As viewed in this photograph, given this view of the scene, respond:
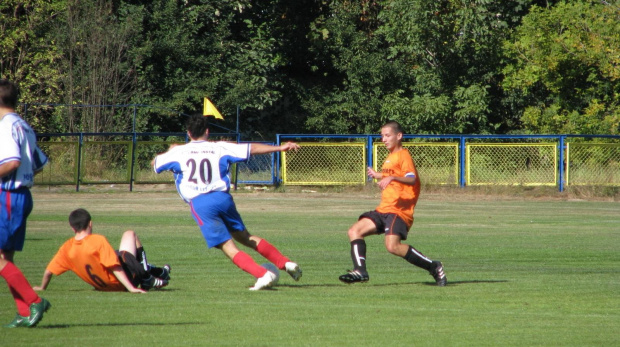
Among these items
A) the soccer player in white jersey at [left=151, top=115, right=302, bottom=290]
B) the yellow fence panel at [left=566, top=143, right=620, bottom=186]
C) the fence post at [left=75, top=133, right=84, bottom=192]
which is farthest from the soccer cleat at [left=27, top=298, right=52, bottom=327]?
the yellow fence panel at [left=566, top=143, right=620, bottom=186]

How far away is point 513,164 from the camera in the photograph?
3166cm

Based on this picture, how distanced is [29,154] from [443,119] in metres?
32.7

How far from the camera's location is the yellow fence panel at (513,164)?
31.3 m

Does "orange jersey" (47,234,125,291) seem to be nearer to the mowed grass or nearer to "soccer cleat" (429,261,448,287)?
the mowed grass

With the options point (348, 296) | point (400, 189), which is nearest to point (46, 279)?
point (348, 296)

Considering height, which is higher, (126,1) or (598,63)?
(126,1)

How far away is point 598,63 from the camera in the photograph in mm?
35625

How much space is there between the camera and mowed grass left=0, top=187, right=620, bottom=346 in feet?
21.5

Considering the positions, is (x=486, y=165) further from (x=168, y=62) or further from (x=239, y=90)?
(x=168, y=62)

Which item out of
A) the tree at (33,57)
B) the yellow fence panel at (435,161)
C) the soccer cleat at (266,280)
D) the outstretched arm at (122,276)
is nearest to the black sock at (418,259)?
the soccer cleat at (266,280)

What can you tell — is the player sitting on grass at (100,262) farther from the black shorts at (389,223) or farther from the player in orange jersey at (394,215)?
the black shorts at (389,223)

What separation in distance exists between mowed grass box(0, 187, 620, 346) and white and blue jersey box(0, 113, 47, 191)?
1.13 m

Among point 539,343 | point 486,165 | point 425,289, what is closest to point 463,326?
point 539,343

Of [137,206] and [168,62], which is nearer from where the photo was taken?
[137,206]
